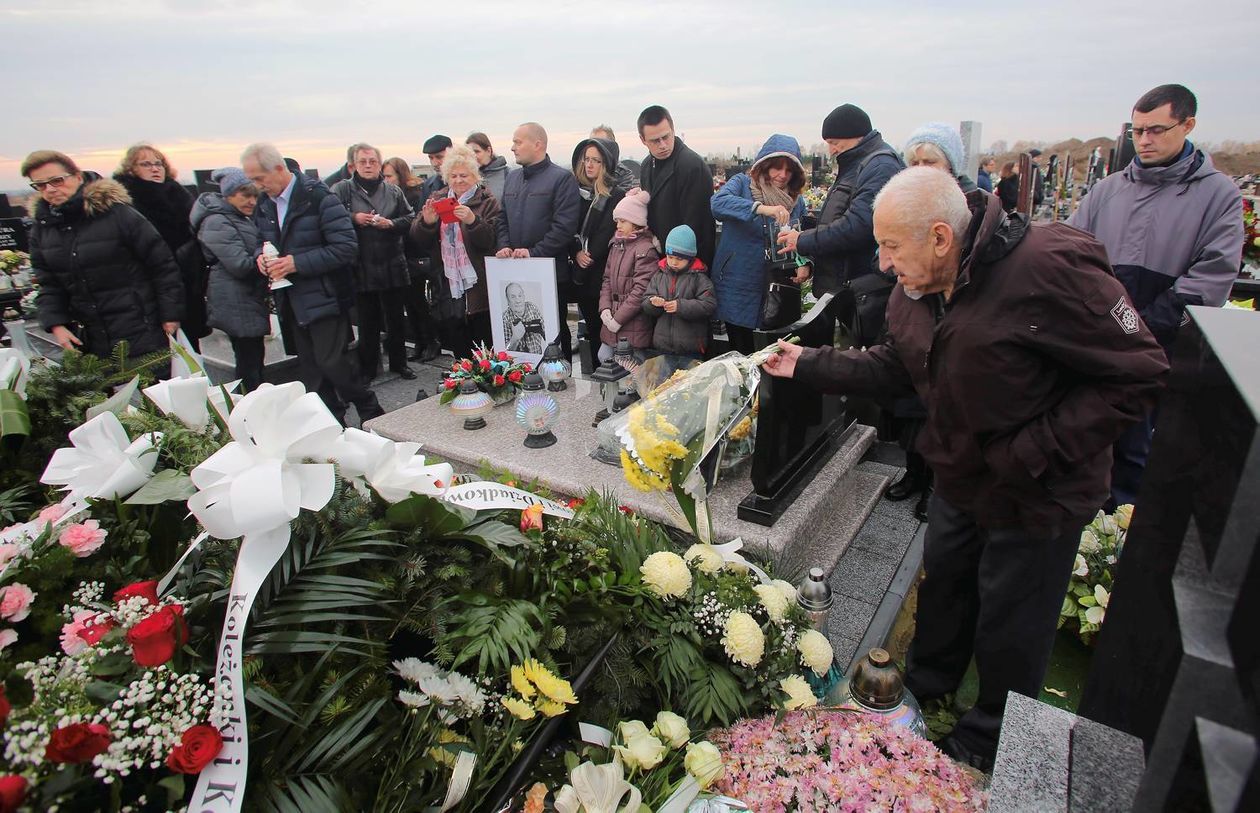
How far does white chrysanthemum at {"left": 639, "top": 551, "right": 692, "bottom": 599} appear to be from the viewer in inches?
72.6

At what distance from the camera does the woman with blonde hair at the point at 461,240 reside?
563 cm

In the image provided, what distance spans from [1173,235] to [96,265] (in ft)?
20.7

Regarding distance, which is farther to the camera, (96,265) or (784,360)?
(96,265)

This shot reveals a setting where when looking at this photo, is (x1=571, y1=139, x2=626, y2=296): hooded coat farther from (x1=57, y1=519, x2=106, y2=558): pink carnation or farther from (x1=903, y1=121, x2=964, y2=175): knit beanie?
(x1=57, y1=519, x2=106, y2=558): pink carnation

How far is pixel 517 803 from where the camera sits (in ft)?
4.68

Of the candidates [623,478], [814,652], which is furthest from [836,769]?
[623,478]

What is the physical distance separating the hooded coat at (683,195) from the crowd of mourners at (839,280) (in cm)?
3

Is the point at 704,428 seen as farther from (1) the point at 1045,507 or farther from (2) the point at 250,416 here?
(2) the point at 250,416

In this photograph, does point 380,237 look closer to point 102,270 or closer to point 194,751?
point 102,270

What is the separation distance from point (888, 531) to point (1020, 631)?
4.90 ft

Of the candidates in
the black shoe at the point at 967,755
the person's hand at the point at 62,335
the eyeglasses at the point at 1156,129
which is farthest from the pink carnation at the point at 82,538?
the eyeglasses at the point at 1156,129

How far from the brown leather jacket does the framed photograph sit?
3.82 metres

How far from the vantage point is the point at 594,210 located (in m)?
5.55

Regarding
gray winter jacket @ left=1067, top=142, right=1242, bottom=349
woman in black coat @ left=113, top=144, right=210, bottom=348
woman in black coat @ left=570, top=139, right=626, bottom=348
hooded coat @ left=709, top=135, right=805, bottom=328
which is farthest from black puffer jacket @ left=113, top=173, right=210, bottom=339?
gray winter jacket @ left=1067, top=142, right=1242, bottom=349
